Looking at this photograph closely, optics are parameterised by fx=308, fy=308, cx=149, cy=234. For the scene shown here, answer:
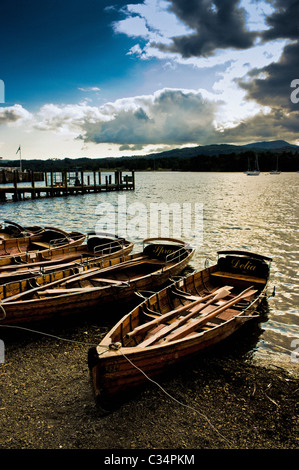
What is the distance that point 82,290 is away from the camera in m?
10.5

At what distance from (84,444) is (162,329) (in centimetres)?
313

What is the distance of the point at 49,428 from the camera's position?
237 inches

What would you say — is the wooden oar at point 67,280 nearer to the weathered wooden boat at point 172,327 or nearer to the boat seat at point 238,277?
the weathered wooden boat at point 172,327

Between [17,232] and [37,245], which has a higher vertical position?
[17,232]

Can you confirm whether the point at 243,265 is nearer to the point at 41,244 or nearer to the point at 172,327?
the point at 172,327

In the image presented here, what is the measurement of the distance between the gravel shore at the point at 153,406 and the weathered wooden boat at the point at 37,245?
19.6 feet

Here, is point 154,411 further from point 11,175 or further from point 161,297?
point 11,175

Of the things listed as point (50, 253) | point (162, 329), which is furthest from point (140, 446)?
point (50, 253)

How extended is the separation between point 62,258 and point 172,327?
27.0 feet

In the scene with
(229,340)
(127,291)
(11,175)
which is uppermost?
(11,175)

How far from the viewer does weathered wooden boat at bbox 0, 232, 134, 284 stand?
1197 centimetres

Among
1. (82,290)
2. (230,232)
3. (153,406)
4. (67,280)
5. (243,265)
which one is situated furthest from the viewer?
(230,232)

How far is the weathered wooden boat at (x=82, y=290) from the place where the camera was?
30.1ft

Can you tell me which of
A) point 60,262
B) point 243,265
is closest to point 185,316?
point 243,265
